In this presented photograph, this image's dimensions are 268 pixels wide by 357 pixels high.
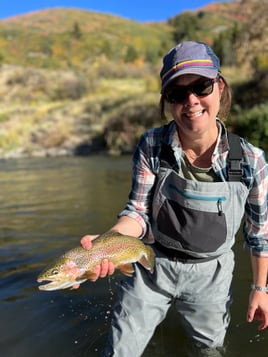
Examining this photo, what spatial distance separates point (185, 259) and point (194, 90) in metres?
1.00

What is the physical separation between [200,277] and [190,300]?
17 cm

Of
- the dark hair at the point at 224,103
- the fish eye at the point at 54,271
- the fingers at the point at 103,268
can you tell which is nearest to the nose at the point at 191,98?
the dark hair at the point at 224,103

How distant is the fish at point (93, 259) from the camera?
196 centimetres

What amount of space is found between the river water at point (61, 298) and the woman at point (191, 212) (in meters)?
0.75

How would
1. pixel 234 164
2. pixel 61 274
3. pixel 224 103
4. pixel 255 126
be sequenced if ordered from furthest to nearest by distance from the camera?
pixel 255 126, pixel 224 103, pixel 234 164, pixel 61 274

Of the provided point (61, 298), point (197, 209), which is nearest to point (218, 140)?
point (197, 209)

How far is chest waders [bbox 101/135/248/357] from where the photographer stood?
2.27 meters

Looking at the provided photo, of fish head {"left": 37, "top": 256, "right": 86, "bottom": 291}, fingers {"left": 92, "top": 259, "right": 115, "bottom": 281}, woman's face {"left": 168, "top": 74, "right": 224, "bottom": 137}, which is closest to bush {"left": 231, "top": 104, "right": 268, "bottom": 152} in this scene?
woman's face {"left": 168, "top": 74, "right": 224, "bottom": 137}

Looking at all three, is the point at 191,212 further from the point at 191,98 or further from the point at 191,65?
the point at 191,65

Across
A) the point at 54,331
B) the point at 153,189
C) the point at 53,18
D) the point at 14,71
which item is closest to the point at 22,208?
the point at 54,331

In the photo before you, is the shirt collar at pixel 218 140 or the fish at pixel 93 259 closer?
the fish at pixel 93 259

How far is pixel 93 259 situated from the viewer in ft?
6.71

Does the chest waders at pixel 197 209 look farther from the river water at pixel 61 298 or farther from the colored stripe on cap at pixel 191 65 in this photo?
the river water at pixel 61 298

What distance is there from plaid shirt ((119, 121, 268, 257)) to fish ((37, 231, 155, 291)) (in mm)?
239
